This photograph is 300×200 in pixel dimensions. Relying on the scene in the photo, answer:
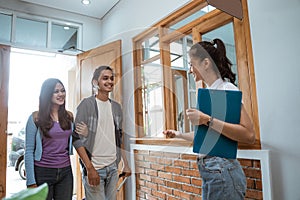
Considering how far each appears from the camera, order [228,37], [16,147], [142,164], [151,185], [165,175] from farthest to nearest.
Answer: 1. [16,147]
2. [142,164]
3. [151,185]
4. [165,175]
5. [228,37]

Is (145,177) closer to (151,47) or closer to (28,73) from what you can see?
(151,47)

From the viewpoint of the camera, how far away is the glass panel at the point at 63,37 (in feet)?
10.3

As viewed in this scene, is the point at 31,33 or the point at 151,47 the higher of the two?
the point at 31,33

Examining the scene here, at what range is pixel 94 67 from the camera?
289 centimetres

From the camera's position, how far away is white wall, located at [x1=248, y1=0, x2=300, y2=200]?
Answer: 1.17 meters

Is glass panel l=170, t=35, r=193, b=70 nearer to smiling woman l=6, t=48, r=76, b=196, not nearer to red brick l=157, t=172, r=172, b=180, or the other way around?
red brick l=157, t=172, r=172, b=180

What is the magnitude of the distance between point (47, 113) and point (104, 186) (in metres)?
0.67

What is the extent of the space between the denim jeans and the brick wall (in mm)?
864

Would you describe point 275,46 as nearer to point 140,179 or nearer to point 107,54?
point 140,179

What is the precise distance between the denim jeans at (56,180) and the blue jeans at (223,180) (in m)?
1.01

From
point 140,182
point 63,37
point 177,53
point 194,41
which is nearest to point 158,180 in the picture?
point 140,182

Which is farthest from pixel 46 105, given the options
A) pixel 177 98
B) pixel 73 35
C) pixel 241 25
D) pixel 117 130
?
pixel 73 35

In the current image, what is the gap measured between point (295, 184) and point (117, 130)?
1.20 meters

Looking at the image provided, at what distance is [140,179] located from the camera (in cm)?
245
